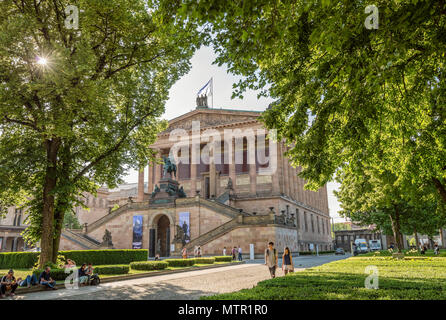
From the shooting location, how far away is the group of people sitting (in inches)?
482

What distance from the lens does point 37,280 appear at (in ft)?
45.4

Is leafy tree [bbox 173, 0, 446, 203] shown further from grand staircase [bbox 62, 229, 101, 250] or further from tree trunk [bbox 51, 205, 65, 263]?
grand staircase [bbox 62, 229, 101, 250]

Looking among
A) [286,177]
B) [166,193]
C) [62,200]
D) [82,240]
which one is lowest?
[82,240]

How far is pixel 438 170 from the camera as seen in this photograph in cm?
1455

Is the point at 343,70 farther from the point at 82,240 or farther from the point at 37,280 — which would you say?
the point at 82,240

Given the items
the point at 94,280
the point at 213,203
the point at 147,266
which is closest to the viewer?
the point at 94,280

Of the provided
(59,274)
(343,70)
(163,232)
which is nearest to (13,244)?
(163,232)

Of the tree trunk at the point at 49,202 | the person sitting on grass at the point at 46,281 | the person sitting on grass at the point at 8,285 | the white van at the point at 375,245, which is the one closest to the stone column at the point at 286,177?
the white van at the point at 375,245

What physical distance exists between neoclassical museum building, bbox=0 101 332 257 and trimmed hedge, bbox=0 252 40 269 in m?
8.62

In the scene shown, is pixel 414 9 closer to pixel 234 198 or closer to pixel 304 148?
pixel 304 148

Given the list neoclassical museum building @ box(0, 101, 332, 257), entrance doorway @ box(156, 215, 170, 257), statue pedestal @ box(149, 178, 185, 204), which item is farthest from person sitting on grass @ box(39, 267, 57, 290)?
entrance doorway @ box(156, 215, 170, 257)

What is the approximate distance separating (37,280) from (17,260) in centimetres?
1722

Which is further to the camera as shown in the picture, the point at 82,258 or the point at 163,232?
the point at 163,232

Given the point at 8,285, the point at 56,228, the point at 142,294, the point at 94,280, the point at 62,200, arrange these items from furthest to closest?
the point at 56,228
the point at 62,200
the point at 94,280
the point at 8,285
the point at 142,294
